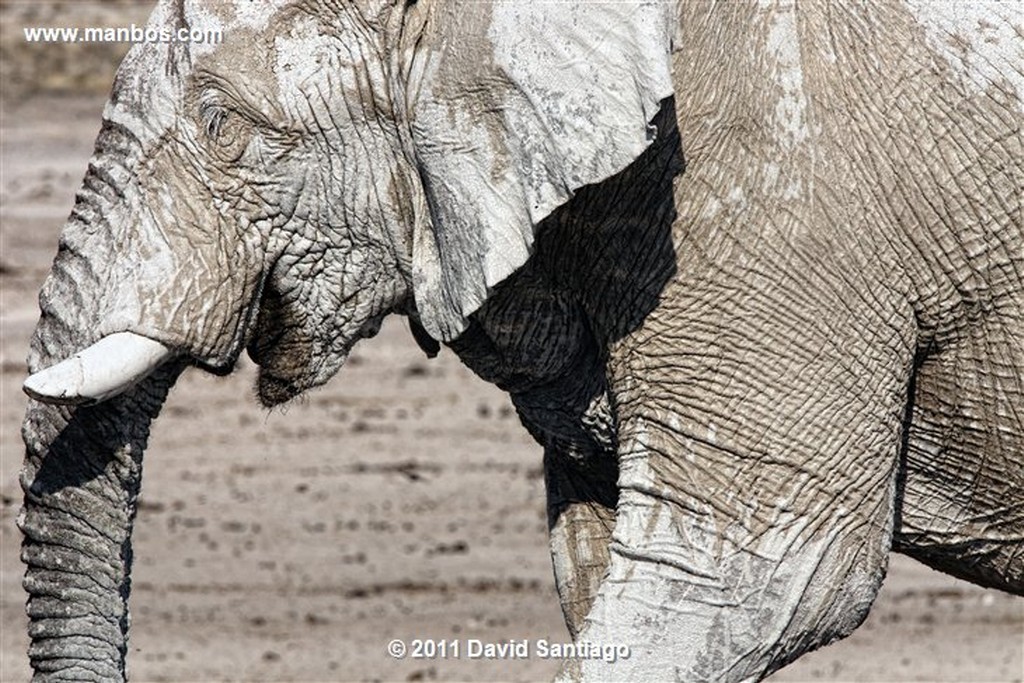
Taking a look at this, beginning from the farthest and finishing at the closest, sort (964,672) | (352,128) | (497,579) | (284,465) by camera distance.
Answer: (284,465)
(497,579)
(964,672)
(352,128)

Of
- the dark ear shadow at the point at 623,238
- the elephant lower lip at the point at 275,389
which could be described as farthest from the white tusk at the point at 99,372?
the dark ear shadow at the point at 623,238

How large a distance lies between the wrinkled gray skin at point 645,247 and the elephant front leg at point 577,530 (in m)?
0.55

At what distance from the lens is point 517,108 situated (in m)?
3.68

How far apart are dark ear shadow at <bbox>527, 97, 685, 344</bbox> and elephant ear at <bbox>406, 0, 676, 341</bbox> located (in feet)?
0.29

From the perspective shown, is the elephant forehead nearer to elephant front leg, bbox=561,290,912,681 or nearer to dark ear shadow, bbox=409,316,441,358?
dark ear shadow, bbox=409,316,441,358

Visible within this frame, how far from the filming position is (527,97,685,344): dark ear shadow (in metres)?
3.74

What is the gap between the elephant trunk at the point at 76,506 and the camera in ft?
13.0

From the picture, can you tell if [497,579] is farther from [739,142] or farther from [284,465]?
[739,142]

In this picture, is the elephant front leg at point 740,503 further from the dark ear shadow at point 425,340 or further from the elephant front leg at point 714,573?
the dark ear shadow at point 425,340

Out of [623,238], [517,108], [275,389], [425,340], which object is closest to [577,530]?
[425,340]

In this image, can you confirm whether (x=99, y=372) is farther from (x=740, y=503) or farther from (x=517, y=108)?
(x=740, y=503)

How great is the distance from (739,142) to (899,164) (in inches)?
10.5

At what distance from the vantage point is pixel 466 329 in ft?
13.1

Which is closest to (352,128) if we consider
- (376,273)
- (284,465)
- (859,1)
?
(376,273)
